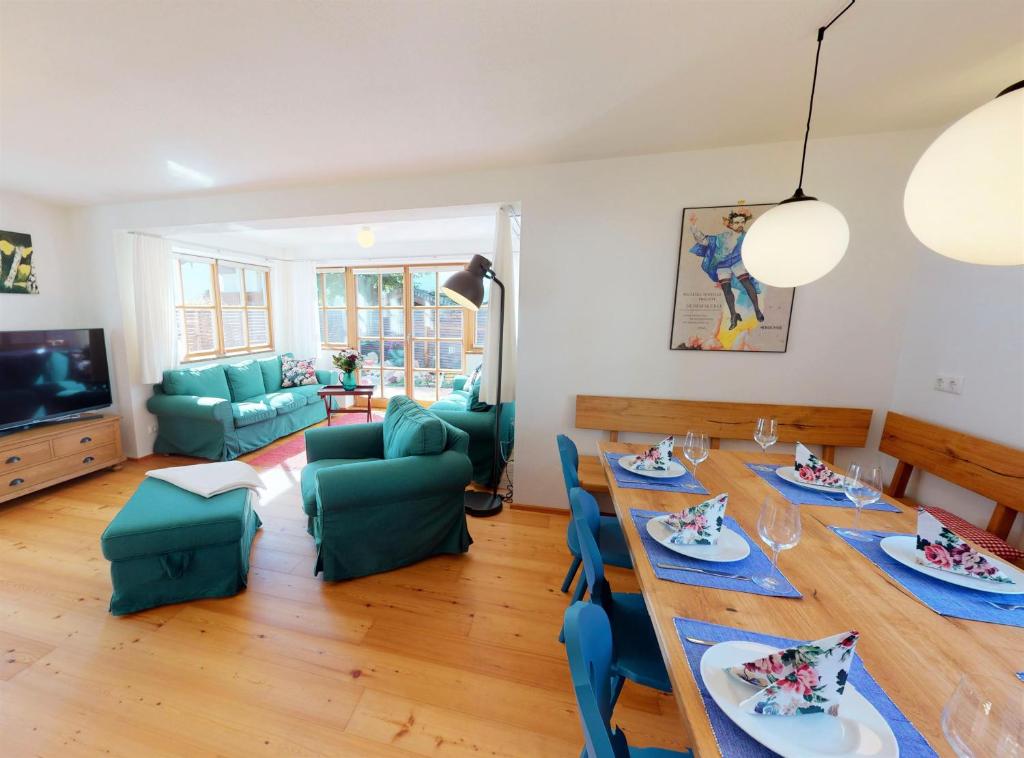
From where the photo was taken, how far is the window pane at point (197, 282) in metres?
4.12

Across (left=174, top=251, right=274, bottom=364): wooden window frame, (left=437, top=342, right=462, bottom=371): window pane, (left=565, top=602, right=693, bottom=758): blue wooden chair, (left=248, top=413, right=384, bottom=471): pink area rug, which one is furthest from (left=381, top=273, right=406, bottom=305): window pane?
(left=565, top=602, right=693, bottom=758): blue wooden chair

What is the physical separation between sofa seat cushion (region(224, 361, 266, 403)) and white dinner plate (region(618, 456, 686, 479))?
4194 millimetres

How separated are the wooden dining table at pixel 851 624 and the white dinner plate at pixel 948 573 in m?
0.09

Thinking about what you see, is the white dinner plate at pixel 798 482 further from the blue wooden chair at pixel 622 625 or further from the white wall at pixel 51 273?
the white wall at pixel 51 273

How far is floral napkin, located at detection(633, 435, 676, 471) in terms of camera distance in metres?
1.67

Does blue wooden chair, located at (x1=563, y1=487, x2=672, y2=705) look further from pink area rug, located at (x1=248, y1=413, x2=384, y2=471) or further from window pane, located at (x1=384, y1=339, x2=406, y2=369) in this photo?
window pane, located at (x1=384, y1=339, x2=406, y2=369)

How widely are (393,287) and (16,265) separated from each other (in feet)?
10.6

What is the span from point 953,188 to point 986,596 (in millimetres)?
979

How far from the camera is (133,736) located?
1277 millimetres

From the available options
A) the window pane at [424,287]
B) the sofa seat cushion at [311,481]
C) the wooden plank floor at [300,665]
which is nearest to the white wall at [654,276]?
the wooden plank floor at [300,665]

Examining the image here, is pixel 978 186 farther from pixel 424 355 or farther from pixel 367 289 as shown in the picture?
pixel 367 289

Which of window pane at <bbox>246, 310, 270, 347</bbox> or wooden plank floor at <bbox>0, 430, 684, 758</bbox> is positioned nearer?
wooden plank floor at <bbox>0, 430, 684, 758</bbox>

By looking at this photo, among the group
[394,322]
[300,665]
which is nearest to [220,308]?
[394,322]

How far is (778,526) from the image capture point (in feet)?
3.07
